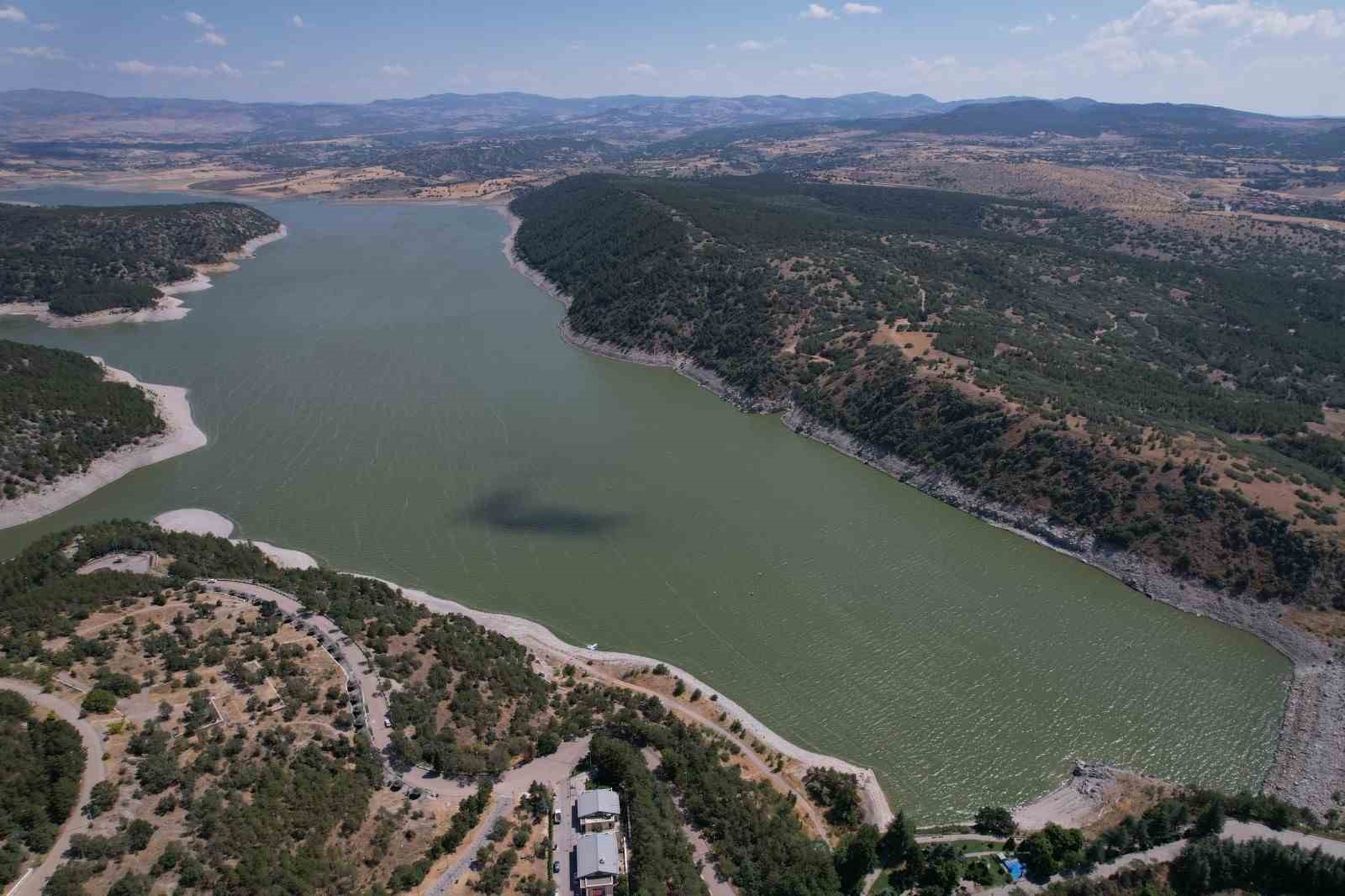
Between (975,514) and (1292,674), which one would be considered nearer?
(1292,674)

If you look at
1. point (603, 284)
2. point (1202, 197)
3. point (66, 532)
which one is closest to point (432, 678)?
point (66, 532)

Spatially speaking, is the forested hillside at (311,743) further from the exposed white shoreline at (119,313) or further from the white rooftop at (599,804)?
the exposed white shoreline at (119,313)

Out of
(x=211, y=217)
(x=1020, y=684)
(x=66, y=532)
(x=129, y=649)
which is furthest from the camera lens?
(x=211, y=217)

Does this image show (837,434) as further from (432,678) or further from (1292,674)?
(432,678)

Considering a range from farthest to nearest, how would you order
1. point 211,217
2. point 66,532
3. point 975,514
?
1. point 211,217
2. point 975,514
3. point 66,532

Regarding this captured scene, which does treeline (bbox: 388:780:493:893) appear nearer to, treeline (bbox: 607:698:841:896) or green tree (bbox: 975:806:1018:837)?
treeline (bbox: 607:698:841:896)

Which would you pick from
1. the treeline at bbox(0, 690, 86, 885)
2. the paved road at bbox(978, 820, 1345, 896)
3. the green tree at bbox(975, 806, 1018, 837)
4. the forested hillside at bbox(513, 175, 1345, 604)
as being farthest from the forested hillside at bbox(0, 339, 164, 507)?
the paved road at bbox(978, 820, 1345, 896)

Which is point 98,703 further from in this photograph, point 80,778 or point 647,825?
point 647,825
